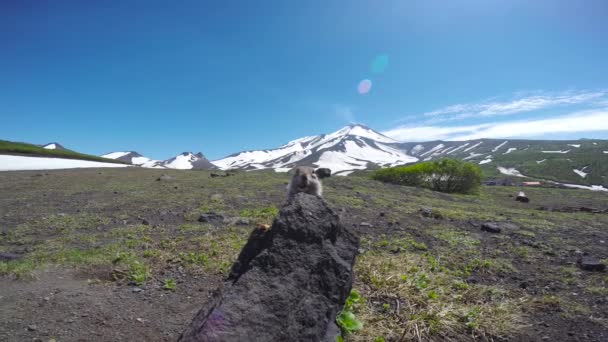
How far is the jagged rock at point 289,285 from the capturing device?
271 cm

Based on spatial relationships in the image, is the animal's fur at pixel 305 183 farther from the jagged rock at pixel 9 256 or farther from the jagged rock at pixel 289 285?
the jagged rock at pixel 9 256

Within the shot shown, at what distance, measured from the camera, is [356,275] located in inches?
202

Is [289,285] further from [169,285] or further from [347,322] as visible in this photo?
[169,285]

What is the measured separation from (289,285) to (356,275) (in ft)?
7.54

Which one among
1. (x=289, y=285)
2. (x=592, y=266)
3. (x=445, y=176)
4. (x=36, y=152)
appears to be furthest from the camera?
(x=36, y=152)

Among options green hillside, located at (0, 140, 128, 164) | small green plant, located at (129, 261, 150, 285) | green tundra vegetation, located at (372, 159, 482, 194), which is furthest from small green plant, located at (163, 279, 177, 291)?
green hillside, located at (0, 140, 128, 164)

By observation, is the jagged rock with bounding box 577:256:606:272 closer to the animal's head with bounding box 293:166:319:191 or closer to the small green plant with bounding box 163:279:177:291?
the animal's head with bounding box 293:166:319:191

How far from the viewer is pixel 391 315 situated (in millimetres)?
3949

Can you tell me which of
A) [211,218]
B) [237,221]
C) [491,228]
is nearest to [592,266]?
[491,228]

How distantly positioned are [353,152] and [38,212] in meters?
195

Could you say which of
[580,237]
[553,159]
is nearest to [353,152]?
[553,159]

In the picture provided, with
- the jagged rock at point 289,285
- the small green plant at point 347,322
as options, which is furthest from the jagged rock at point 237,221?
the small green plant at point 347,322

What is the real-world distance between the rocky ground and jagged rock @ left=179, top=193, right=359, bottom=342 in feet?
2.25

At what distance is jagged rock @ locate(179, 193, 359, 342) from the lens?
8.90 ft
